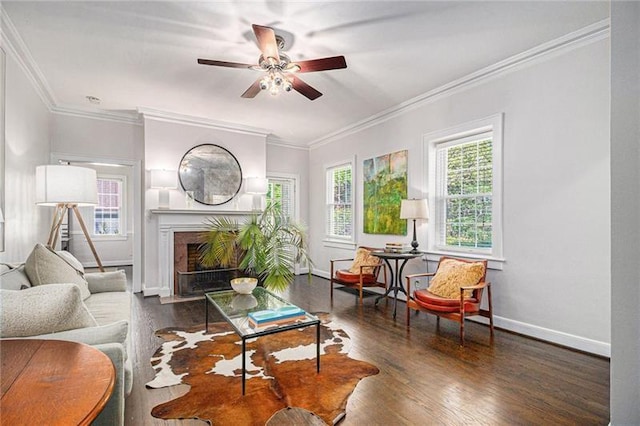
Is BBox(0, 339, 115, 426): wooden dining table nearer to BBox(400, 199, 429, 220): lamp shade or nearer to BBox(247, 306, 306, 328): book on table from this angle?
BBox(247, 306, 306, 328): book on table

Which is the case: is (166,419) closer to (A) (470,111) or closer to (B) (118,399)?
(B) (118,399)

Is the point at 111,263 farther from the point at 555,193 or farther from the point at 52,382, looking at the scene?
the point at 555,193

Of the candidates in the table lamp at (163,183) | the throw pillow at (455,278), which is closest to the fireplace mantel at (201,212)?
the table lamp at (163,183)

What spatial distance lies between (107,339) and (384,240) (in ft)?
13.2

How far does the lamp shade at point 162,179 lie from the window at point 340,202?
111 inches

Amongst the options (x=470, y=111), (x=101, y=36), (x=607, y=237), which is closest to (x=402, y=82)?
(x=470, y=111)

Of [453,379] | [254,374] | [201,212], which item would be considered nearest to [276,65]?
[254,374]

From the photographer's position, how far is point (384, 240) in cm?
505

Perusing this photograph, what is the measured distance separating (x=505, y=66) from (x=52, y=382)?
420 centimetres

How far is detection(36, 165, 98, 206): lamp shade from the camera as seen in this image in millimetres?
3291

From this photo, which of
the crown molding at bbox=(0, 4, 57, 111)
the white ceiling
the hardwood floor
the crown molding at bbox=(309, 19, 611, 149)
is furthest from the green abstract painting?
the crown molding at bbox=(0, 4, 57, 111)

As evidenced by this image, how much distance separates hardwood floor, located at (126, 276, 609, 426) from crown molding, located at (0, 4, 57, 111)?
2.90m

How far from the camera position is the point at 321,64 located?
273 cm

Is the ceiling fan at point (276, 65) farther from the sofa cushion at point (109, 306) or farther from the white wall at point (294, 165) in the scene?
the white wall at point (294, 165)
